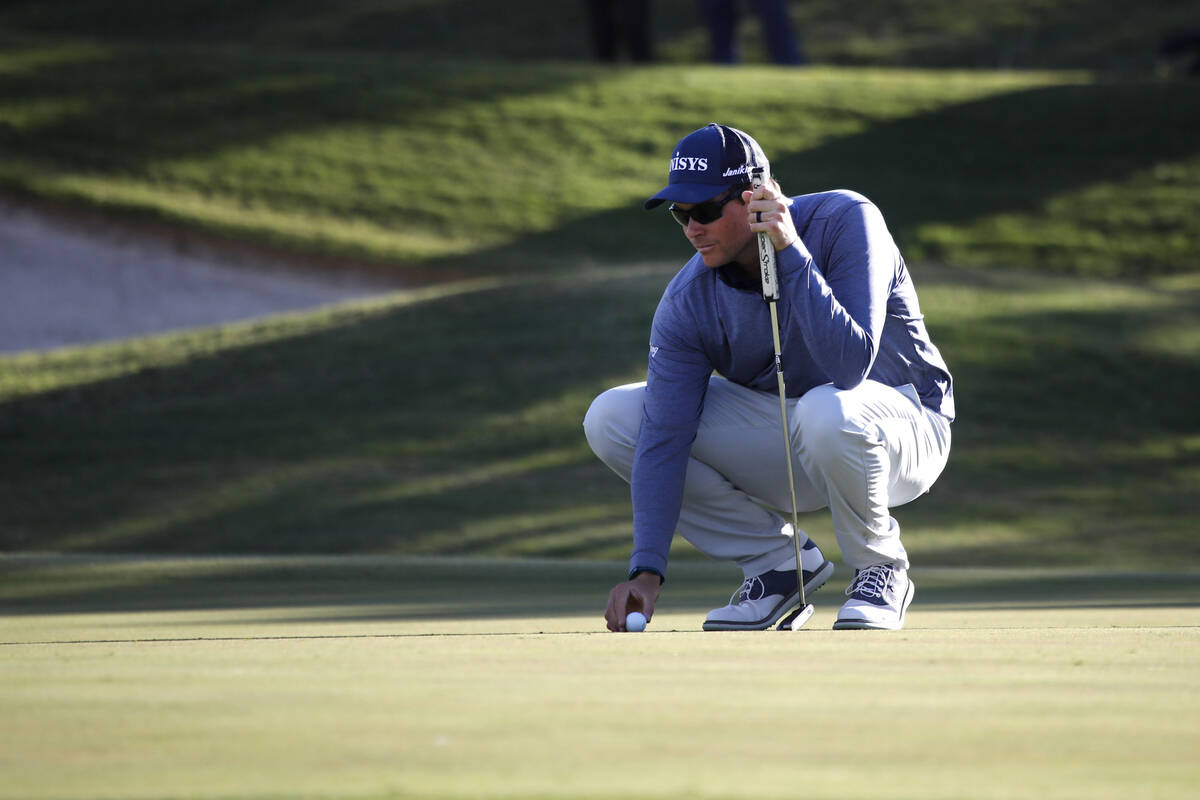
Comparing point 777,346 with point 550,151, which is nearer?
point 777,346

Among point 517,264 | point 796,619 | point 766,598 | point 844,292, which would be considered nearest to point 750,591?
point 766,598

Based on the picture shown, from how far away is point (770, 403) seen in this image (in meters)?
4.42

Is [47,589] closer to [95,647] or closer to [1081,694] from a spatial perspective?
[95,647]

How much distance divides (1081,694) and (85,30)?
35.7m

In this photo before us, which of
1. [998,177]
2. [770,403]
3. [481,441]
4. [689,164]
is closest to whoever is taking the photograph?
[689,164]

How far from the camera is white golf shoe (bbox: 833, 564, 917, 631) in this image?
12.6 ft

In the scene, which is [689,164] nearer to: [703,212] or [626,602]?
[703,212]

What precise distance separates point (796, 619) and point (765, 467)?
19.7 inches

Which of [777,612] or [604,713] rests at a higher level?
[604,713]

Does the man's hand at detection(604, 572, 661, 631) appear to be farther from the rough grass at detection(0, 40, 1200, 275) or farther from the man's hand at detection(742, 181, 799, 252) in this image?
the rough grass at detection(0, 40, 1200, 275)

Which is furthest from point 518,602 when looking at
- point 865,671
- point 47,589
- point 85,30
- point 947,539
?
point 85,30

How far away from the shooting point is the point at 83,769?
2086mm

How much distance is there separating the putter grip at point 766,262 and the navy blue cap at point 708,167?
2cm

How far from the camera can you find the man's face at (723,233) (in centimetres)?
399
